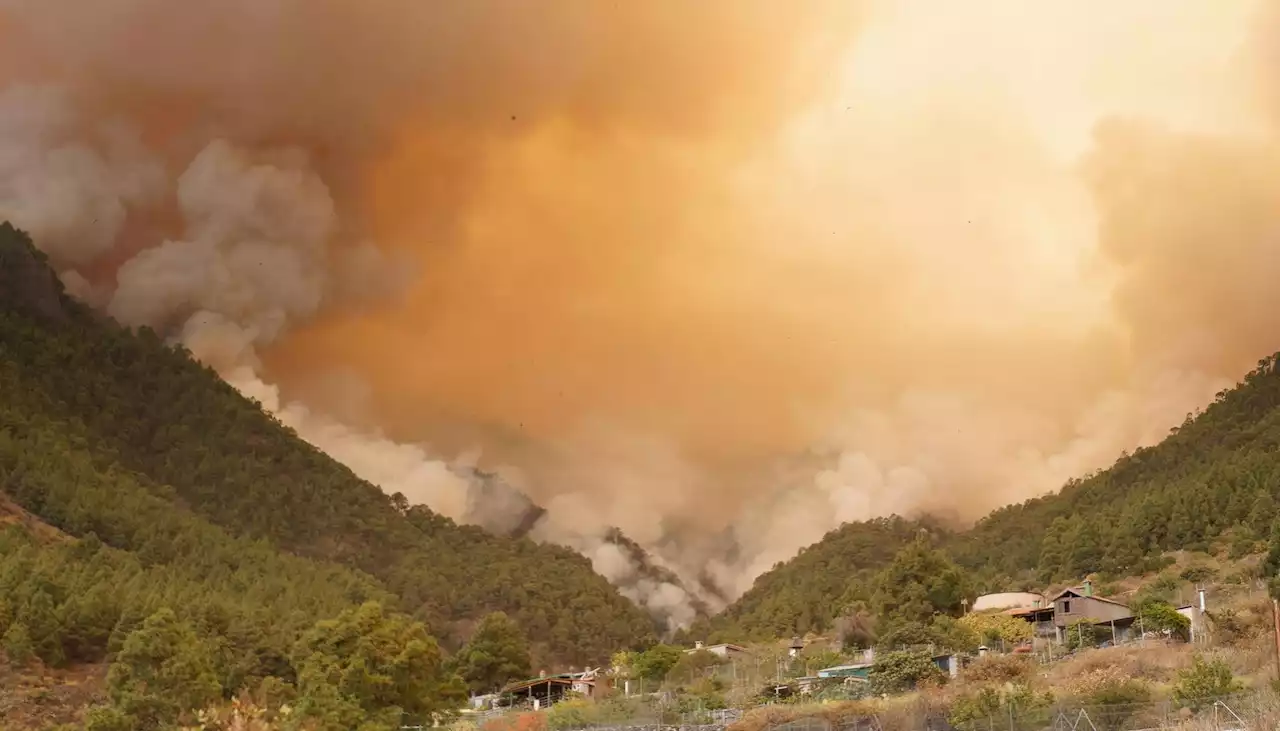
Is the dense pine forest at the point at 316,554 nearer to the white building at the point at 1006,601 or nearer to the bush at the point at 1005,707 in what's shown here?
the white building at the point at 1006,601

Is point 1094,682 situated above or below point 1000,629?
below

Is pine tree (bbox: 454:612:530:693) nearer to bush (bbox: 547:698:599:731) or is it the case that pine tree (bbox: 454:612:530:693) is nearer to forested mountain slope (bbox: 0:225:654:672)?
forested mountain slope (bbox: 0:225:654:672)

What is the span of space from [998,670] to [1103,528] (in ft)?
133

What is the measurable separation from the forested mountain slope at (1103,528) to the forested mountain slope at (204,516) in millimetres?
18071

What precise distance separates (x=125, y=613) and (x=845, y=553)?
6565 centimetres

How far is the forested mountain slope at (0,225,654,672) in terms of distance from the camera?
297 feet

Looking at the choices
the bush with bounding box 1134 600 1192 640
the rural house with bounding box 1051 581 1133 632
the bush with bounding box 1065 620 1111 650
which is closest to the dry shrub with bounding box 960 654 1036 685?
the bush with bounding box 1065 620 1111 650

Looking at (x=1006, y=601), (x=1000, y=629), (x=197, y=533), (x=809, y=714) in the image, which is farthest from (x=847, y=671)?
(x=197, y=533)

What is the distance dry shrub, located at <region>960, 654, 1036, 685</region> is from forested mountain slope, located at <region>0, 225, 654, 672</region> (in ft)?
132

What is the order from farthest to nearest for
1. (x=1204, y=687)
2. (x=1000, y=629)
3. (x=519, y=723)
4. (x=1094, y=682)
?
(x=1000, y=629)
(x=519, y=723)
(x=1094, y=682)
(x=1204, y=687)

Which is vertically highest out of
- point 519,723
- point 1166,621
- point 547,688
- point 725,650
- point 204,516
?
point 204,516

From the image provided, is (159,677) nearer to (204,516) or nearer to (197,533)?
(197,533)

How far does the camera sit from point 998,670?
49812 millimetres

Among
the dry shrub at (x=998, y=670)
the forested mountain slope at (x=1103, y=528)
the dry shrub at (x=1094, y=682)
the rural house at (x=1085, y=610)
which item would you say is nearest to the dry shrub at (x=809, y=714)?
the dry shrub at (x=998, y=670)
